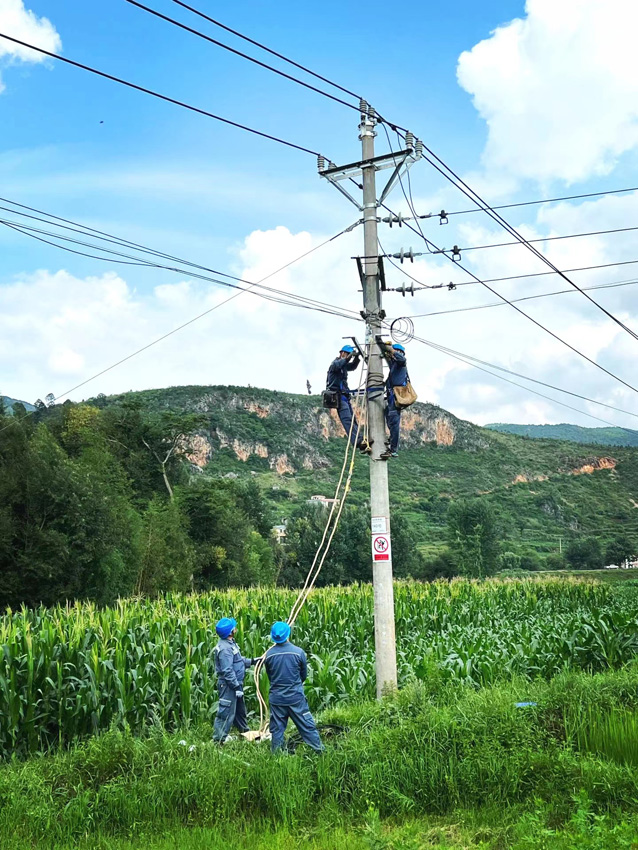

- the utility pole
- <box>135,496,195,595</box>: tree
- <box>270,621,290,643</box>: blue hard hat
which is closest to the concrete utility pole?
the utility pole

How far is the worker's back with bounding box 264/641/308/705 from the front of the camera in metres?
8.95

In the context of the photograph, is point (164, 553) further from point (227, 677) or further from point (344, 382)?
point (227, 677)

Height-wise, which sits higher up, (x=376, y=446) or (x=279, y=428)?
(x=279, y=428)

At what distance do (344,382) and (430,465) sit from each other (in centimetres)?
11287

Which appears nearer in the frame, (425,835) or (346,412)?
(425,835)

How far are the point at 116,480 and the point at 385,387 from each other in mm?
43056

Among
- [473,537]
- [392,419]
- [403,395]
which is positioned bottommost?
[473,537]

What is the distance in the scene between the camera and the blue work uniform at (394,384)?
10766 mm

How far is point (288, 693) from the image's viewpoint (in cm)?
895

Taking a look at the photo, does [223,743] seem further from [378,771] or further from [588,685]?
[588,685]

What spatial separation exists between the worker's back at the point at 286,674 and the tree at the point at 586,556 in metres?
70.0

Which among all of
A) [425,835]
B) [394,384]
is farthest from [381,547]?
[425,835]

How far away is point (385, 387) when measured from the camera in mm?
10984

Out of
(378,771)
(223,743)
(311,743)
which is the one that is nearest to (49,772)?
(223,743)
